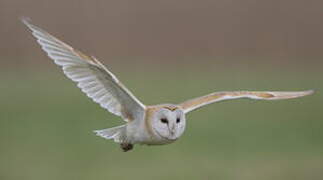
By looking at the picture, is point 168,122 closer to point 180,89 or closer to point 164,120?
point 164,120

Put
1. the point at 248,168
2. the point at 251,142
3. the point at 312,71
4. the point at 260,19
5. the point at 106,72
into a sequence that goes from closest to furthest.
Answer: the point at 106,72, the point at 248,168, the point at 251,142, the point at 312,71, the point at 260,19

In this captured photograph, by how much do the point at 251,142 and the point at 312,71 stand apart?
628cm

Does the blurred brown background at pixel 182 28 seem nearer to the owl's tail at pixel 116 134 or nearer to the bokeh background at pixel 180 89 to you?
the bokeh background at pixel 180 89

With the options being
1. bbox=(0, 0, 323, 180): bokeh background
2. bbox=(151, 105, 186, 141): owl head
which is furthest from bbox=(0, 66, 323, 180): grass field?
bbox=(151, 105, 186, 141): owl head

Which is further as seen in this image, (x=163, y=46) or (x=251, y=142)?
(x=163, y=46)

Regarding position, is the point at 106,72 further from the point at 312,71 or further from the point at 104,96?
the point at 312,71

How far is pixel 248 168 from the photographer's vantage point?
11.5 meters

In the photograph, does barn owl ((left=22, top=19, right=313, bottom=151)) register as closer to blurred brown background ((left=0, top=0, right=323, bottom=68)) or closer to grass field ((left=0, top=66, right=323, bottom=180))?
grass field ((left=0, top=66, right=323, bottom=180))

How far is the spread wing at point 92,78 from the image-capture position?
666 centimetres

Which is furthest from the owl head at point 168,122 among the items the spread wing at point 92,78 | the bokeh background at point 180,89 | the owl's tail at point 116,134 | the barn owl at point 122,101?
the bokeh background at point 180,89

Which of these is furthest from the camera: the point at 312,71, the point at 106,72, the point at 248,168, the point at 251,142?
the point at 312,71

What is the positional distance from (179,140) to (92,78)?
256 inches

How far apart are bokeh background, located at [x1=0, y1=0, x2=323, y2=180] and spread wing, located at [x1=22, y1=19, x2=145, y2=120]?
375 centimetres

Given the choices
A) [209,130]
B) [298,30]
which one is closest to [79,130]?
[209,130]
